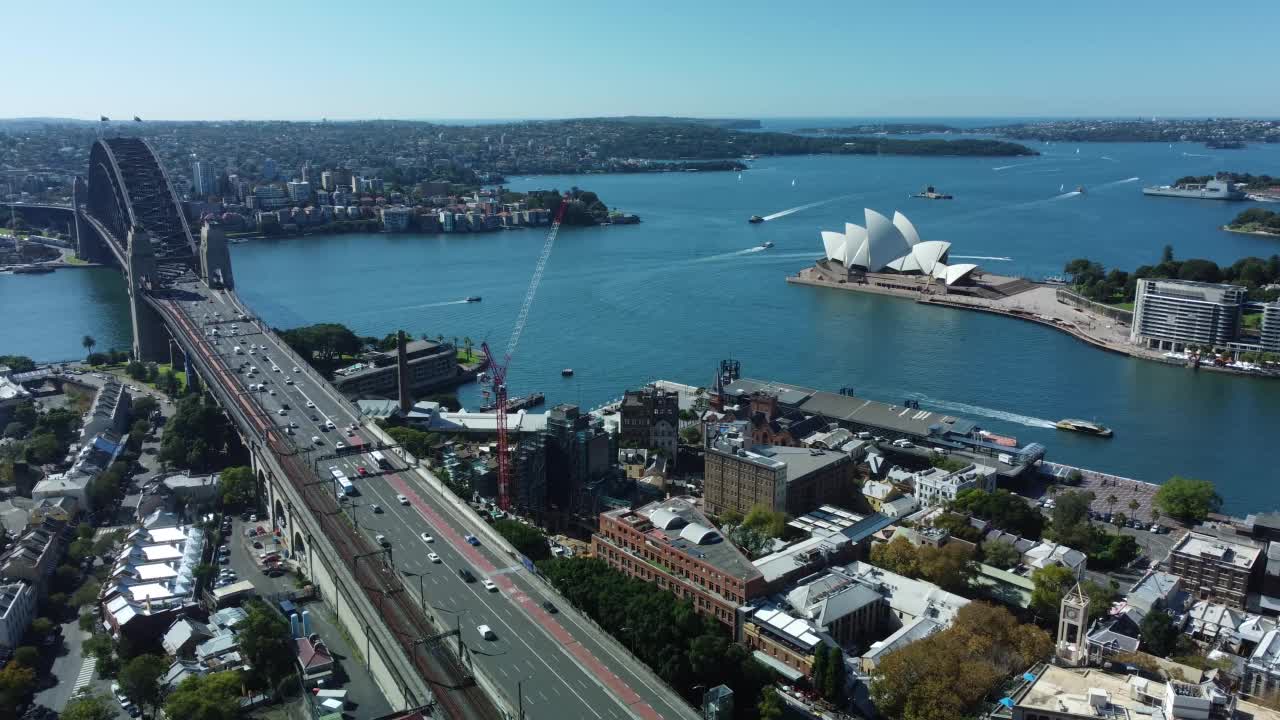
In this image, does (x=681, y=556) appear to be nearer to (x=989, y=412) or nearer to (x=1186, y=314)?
(x=989, y=412)

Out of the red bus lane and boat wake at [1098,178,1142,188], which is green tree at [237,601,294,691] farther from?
boat wake at [1098,178,1142,188]

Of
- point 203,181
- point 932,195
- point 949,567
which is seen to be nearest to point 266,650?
point 949,567

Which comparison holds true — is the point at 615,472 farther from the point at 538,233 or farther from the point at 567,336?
the point at 538,233

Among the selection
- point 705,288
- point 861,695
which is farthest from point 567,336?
point 861,695

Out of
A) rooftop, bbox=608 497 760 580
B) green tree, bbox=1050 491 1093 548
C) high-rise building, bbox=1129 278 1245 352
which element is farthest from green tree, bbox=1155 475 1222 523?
high-rise building, bbox=1129 278 1245 352

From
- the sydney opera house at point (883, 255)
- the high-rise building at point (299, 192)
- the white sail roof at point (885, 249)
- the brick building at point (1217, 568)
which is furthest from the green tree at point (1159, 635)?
the high-rise building at point (299, 192)

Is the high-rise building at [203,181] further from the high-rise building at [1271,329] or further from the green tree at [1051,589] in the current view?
the green tree at [1051,589]
